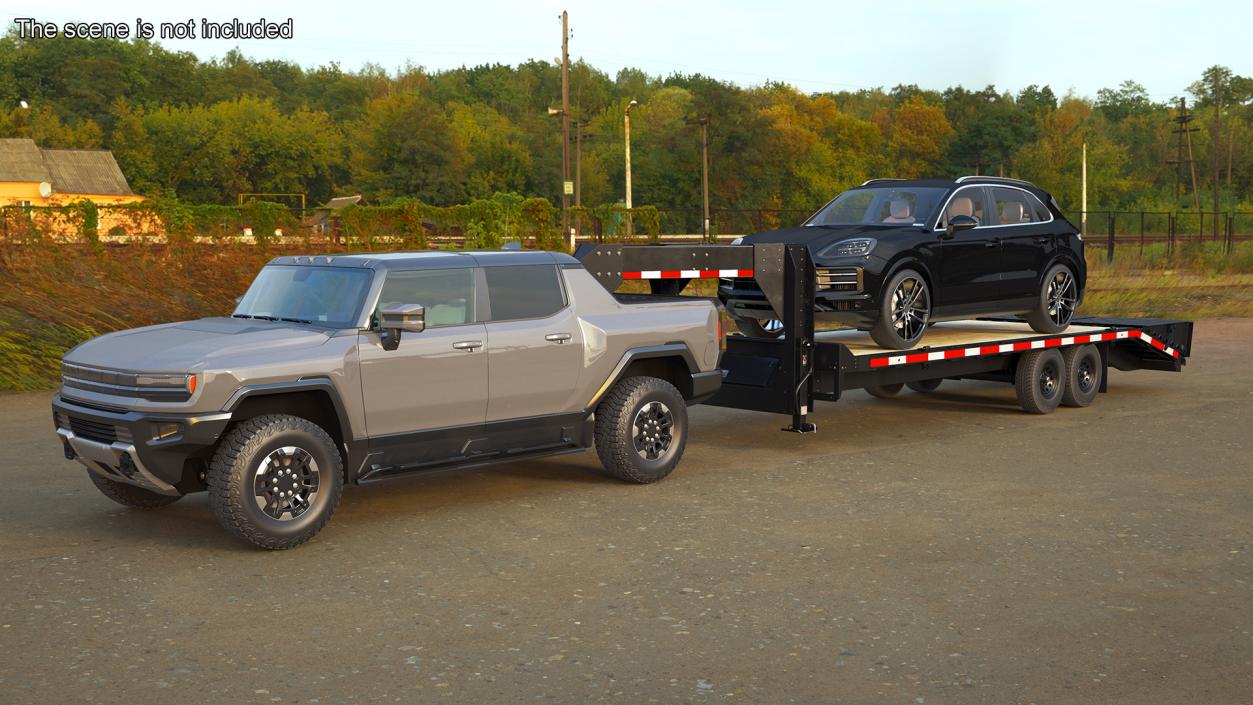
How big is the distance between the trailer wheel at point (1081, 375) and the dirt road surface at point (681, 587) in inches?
105

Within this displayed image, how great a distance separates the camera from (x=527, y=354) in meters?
8.97

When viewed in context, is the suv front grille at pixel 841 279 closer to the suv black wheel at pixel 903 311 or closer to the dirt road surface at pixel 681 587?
the suv black wheel at pixel 903 311

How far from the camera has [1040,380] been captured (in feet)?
44.1

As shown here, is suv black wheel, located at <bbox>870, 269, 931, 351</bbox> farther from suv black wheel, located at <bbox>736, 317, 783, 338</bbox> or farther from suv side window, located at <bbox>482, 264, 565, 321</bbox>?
suv side window, located at <bbox>482, 264, 565, 321</bbox>

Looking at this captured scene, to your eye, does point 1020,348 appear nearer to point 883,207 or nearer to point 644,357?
point 883,207

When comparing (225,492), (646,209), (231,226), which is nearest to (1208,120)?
(646,209)

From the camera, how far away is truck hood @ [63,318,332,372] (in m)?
7.54

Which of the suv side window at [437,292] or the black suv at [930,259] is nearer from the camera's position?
the suv side window at [437,292]

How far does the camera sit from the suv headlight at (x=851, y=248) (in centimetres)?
1202

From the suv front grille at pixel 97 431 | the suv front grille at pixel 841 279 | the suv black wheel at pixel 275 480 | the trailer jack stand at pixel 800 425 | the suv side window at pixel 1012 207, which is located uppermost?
the suv side window at pixel 1012 207

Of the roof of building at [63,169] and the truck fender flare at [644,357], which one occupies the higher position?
the roof of building at [63,169]

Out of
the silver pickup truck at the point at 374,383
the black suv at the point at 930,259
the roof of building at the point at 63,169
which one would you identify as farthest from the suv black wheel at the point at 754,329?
the roof of building at the point at 63,169

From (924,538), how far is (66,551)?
5319 millimetres

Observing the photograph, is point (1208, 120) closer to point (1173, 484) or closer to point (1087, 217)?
point (1087, 217)
